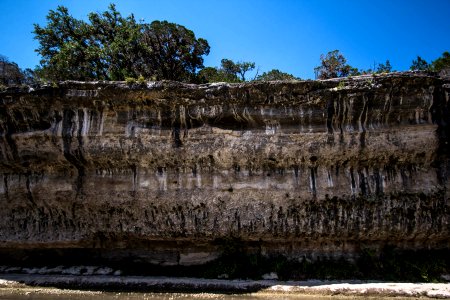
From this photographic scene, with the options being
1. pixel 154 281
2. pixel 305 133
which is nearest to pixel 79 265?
pixel 154 281

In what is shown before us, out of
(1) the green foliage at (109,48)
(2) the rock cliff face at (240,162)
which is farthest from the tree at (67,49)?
(2) the rock cliff face at (240,162)

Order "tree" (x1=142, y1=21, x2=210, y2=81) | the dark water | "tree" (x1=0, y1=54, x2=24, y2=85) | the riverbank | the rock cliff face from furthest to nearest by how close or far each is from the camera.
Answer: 1. "tree" (x1=142, y1=21, x2=210, y2=81)
2. "tree" (x1=0, y1=54, x2=24, y2=85)
3. the rock cliff face
4. the riverbank
5. the dark water

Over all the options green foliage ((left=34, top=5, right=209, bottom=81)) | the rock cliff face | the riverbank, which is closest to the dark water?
the riverbank

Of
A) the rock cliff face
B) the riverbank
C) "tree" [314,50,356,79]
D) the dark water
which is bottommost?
the riverbank

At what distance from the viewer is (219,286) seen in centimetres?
676

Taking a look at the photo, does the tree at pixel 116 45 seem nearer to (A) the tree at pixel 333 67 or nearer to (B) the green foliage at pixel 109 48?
(B) the green foliage at pixel 109 48

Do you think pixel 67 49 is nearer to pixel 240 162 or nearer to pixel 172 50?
pixel 172 50

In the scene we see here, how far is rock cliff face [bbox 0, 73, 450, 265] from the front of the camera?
24.8ft

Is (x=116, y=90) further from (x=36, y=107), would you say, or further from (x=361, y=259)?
(x=361, y=259)

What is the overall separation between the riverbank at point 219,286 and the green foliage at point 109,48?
11.9 meters

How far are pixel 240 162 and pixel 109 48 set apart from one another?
43.6 feet

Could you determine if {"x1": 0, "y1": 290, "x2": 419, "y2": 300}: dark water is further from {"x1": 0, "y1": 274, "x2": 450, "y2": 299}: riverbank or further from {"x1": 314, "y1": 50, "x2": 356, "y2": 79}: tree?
{"x1": 314, "y1": 50, "x2": 356, "y2": 79}: tree

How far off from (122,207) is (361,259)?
6.17 metres

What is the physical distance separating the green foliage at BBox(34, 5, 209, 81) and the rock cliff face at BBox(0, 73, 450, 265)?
9672mm
